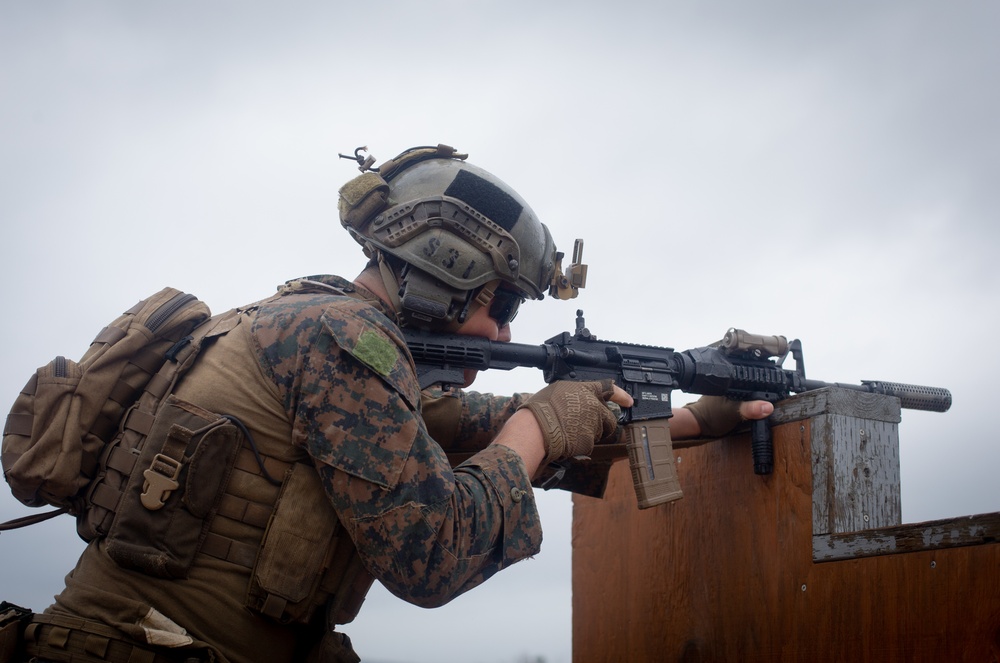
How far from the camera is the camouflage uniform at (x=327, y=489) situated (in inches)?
114

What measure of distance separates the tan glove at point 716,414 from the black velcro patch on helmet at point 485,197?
1.57 metres

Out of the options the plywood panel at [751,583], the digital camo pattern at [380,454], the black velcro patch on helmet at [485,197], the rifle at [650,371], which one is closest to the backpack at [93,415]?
the digital camo pattern at [380,454]

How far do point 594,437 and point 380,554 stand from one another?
4.49ft

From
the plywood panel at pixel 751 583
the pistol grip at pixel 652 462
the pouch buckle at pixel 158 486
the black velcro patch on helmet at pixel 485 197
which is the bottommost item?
the plywood panel at pixel 751 583

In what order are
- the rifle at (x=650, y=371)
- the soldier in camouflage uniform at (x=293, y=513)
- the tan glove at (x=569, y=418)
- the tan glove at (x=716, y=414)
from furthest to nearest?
the tan glove at (x=716, y=414)
the rifle at (x=650, y=371)
the tan glove at (x=569, y=418)
the soldier in camouflage uniform at (x=293, y=513)

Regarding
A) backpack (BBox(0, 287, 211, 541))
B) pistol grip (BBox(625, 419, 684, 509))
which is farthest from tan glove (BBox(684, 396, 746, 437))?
backpack (BBox(0, 287, 211, 541))

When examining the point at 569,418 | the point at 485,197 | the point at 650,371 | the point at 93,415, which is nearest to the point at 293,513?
the point at 93,415

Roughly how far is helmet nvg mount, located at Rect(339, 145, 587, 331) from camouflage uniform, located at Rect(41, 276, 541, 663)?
2.09ft

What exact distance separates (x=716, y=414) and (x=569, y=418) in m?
1.25

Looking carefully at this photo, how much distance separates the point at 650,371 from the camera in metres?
4.84

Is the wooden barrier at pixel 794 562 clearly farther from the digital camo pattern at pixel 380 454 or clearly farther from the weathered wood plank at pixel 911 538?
the digital camo pattern at pixel 380 454

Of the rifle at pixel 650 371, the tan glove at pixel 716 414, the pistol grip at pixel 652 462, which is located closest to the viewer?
the rifle at pixel 650 371

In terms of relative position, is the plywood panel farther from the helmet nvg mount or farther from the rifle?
the helmet nvg mount

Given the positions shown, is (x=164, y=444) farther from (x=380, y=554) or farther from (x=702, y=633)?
(x=702, y=633)
